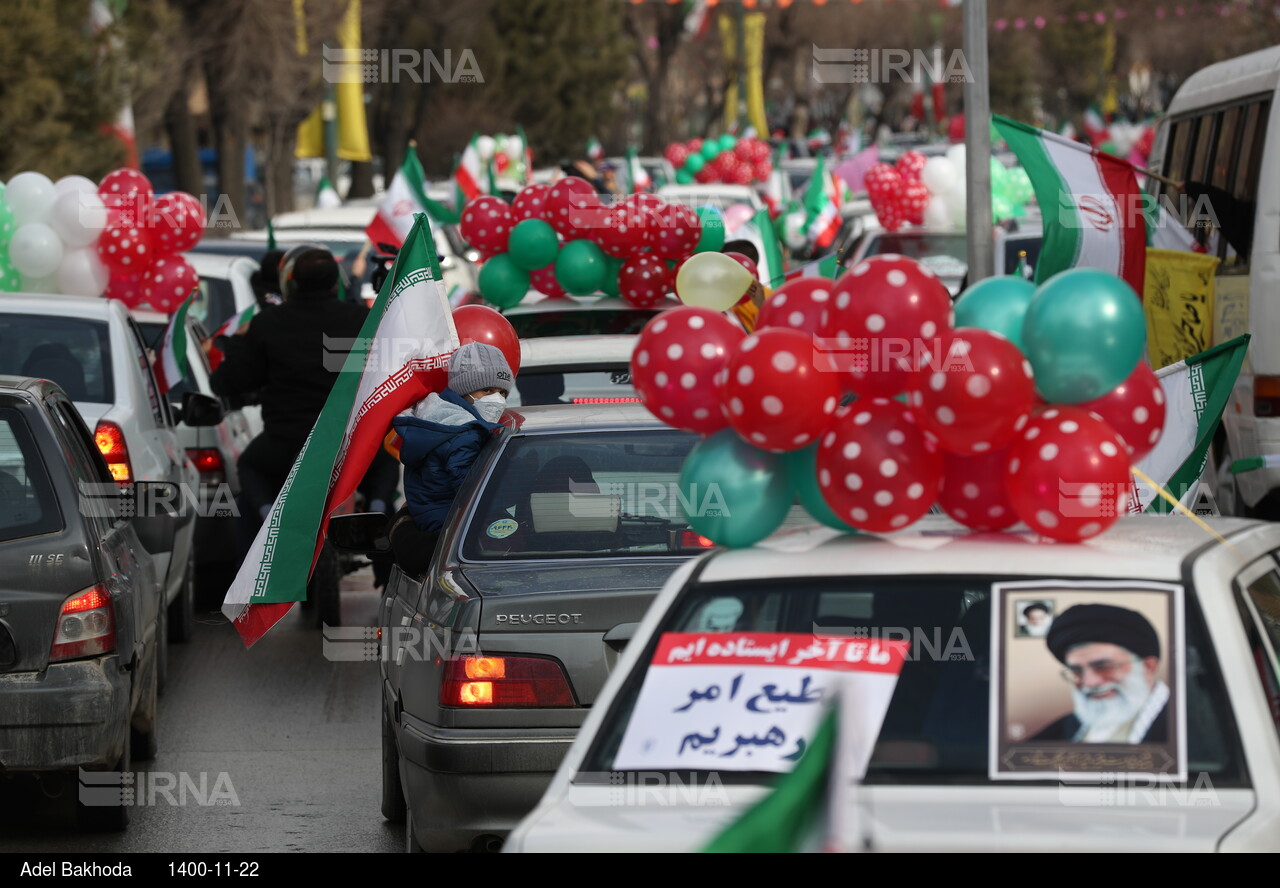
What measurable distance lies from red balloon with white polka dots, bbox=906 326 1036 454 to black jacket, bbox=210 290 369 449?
6.42 metres

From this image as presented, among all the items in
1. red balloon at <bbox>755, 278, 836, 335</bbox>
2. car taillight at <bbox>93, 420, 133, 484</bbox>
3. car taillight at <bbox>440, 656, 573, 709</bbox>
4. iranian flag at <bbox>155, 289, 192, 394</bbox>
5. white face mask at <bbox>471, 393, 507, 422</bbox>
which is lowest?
car taillight at <bbox>440, 656, 573, 709</bbox>

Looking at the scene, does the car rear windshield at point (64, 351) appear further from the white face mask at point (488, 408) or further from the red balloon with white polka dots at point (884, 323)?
the red balloon with white polka dots at point (884, 323)

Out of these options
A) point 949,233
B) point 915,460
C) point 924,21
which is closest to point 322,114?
point 949,233

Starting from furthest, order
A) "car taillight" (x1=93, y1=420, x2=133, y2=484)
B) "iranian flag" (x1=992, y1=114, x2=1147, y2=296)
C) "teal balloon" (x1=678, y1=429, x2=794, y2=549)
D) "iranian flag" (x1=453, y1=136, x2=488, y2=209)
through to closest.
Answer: "iranian flag" (x1=453, y1=136, x2=488, y2=209) < "iranian flag" (x1=992, y1=114, x2=1147, y2=296) < "car taillight" (x1=93, y1=420, x2=133, y2=484) < "teal balloon" (x1=678, y1=429, x2=794, y2=549)

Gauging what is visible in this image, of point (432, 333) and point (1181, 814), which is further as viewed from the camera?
point (432, 333)

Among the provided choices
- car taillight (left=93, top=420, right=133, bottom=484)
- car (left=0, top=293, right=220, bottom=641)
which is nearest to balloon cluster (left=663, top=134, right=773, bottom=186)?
car (left=0, top=293, right=220, bottom=641)

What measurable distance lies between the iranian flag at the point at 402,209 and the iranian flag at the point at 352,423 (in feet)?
17.7

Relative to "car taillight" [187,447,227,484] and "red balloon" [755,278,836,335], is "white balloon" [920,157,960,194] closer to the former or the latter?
"car taillight" [187,447,227,484]

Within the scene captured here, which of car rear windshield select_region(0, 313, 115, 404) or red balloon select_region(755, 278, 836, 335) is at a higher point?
red balloon select_region(755, 278, 836, 335)

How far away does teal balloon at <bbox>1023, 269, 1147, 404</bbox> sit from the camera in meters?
4.15

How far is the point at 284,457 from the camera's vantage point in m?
10.4
